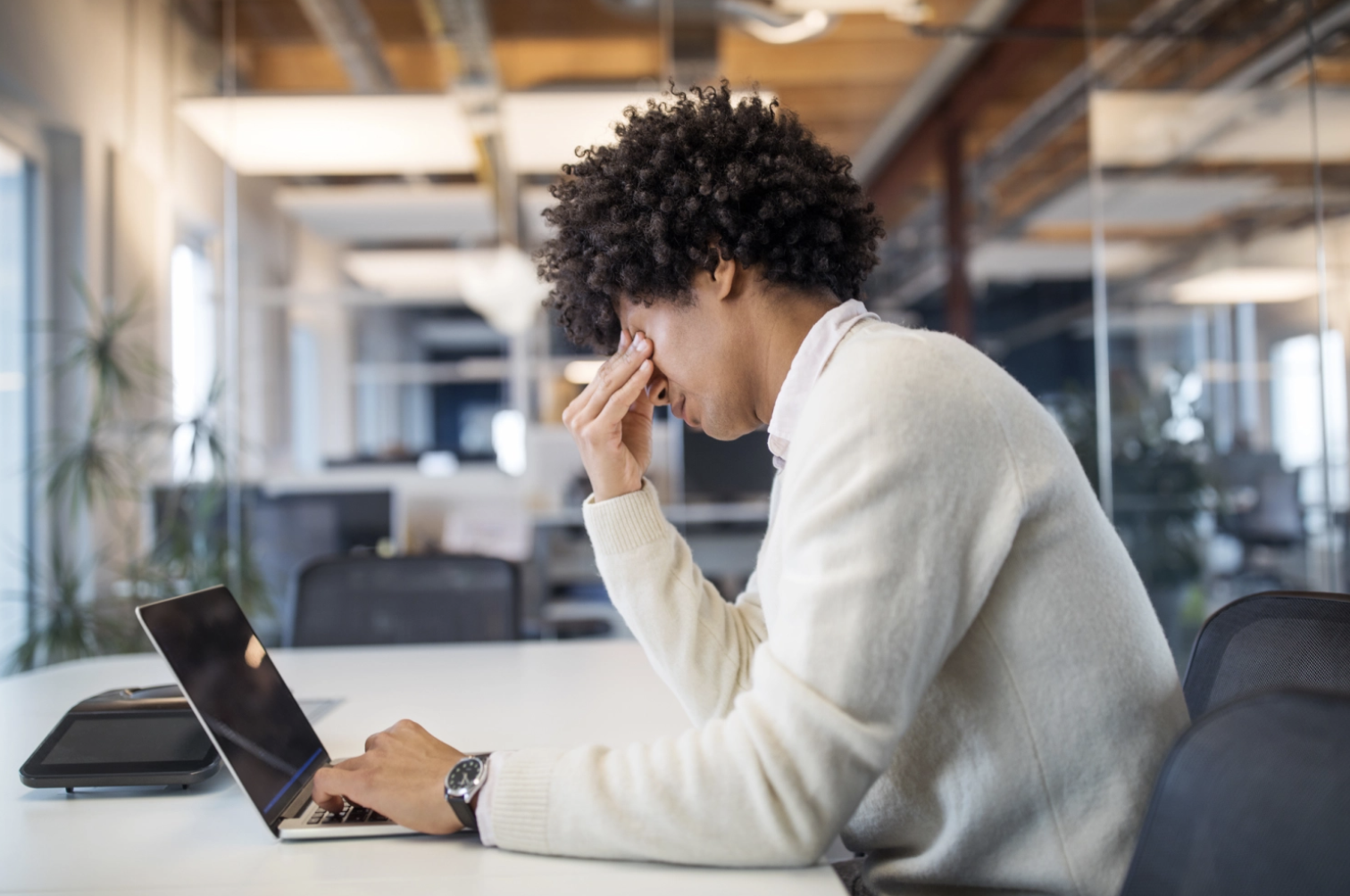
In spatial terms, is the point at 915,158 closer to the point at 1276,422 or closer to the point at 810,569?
the point at 1276,422

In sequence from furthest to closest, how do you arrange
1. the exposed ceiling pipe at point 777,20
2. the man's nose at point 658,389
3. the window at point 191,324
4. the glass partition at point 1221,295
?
the window at point 191,324 < the exposed ceiling pipe at point 777,20 < the glass partition at point 1221,295 < the man's nose at point 658,389

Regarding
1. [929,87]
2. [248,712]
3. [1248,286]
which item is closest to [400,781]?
[248,712]

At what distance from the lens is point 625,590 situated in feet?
3.73

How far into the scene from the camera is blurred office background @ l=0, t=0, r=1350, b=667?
11.0 feet

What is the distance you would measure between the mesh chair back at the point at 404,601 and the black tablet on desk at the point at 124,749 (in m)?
0.97

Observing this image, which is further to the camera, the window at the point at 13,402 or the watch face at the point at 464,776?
the window at the point at 13,402

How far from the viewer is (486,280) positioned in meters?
5.23

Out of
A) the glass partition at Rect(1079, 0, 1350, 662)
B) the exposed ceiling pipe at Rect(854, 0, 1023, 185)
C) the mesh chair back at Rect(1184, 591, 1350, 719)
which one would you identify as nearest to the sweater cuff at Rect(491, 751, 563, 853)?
the mesh chair back at Rect(1184, 591, 1350, 719)

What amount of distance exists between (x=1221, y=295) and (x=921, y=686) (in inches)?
134

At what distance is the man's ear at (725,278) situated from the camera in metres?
1.07

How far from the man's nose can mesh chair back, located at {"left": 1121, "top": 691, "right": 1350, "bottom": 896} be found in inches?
28.1

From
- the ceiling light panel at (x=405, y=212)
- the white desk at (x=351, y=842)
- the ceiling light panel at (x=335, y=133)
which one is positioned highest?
the ceiling light panel at (x=335, y=133)

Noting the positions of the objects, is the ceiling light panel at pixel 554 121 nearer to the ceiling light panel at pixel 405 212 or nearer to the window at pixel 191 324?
the ceiling light panel at pixel 405 212

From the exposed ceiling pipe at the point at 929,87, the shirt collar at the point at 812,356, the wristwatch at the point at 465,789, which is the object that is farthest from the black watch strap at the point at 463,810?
the exposed ceiling pipe at the point at 929,87
